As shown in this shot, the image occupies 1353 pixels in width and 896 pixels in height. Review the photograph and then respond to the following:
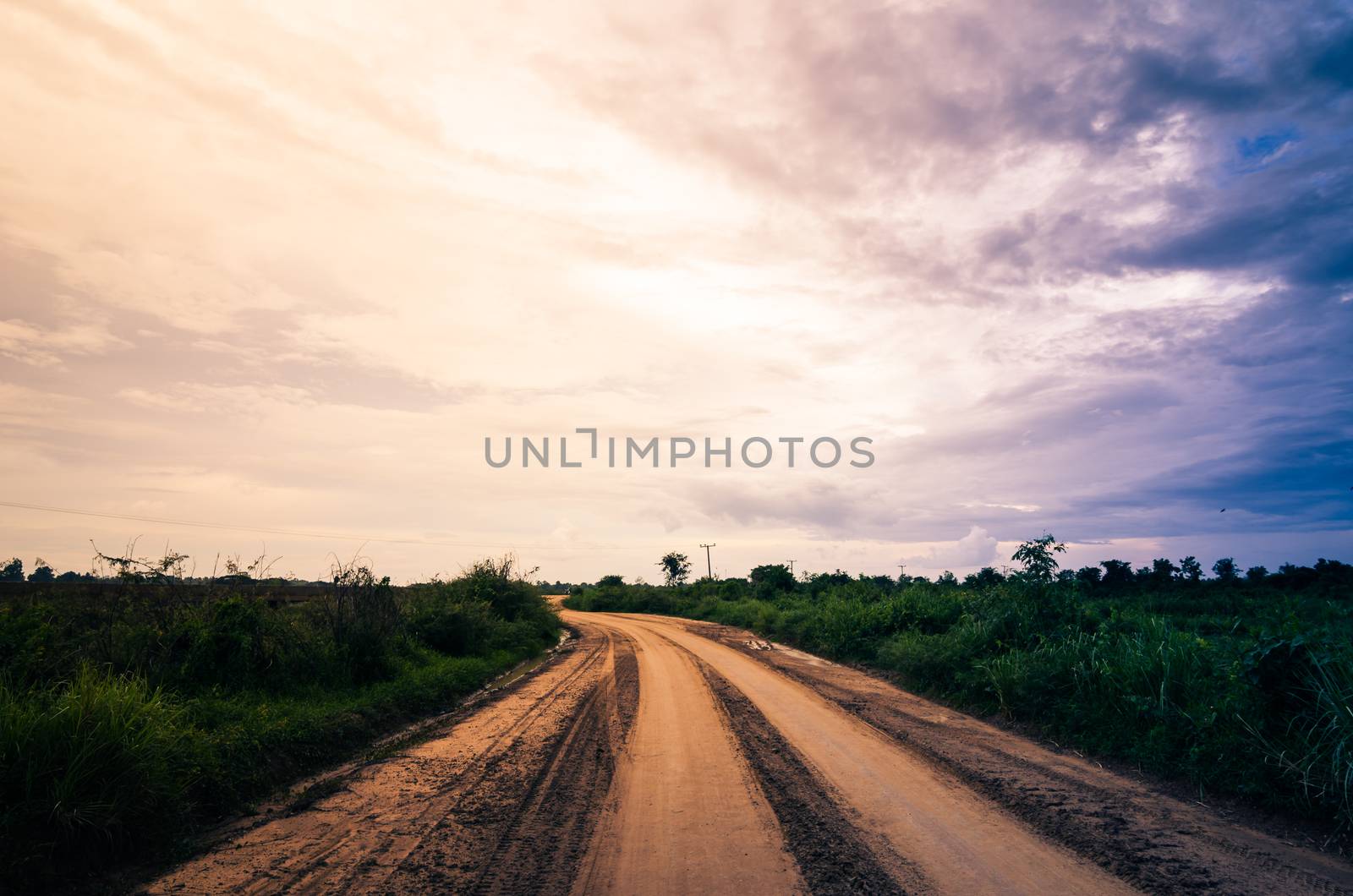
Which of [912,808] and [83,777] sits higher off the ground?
[83,777]

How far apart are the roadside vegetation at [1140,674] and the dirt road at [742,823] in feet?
2.48

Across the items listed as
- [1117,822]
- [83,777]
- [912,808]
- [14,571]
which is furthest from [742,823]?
[14,571]

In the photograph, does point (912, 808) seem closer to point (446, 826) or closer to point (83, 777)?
point (446, 826)

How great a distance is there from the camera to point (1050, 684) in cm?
1044

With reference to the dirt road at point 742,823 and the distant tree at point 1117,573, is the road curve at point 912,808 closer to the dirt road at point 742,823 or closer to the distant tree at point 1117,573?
the dirt road at point 742,823

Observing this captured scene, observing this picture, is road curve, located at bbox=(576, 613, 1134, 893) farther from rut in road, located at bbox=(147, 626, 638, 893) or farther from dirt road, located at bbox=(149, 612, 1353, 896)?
rut in road, located at bbox=(147, 626, 638, 893)

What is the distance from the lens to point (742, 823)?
5.93 m

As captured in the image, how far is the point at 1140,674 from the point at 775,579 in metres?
35.0

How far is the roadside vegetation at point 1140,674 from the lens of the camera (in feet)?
21.5

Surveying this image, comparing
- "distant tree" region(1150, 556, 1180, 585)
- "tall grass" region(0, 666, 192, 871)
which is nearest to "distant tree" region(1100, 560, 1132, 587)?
"distant tree" region(1150, 556, 1180, 585)

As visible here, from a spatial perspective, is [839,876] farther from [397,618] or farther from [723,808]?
[397,618]

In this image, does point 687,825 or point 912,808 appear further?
point 912,808

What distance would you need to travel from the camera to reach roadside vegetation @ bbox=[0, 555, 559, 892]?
5.11m

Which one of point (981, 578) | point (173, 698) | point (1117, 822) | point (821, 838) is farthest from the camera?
point (981, 578)
